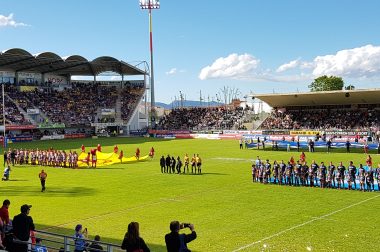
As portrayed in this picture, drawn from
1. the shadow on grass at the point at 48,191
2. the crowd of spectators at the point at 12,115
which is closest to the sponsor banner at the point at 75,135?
the crowd of spectators at the point at 12,115

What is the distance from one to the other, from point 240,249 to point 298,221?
3.89m

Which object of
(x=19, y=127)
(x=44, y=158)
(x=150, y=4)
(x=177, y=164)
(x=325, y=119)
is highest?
(x=150, y=4)

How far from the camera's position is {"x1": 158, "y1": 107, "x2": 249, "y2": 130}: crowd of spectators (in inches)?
3164

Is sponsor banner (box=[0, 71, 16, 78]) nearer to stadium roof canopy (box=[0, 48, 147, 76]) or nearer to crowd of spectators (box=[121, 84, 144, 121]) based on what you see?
stadium roof canopy (box=[0, 48, 147, 76])

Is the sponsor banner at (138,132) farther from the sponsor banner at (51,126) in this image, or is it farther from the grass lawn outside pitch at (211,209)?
the grass lawn outside pitch at (211,209)

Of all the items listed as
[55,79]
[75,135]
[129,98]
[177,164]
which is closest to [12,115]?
[75,135]

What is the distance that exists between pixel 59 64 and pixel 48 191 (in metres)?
58.6

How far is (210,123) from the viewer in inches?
3206

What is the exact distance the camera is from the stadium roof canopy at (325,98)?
57719mm

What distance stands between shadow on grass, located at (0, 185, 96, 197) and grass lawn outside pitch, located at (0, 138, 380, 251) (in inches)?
2.0

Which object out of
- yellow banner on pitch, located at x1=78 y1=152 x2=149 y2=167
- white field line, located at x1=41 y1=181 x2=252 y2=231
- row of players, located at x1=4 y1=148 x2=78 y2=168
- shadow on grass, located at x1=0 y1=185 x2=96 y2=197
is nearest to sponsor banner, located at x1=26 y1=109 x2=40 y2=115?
row of players, located at x1=4 y1=148 x2=78 y2=168

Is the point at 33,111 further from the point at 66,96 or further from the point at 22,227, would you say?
the point at 22,227

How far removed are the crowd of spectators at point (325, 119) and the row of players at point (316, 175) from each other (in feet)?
122

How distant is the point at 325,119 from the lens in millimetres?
64125
